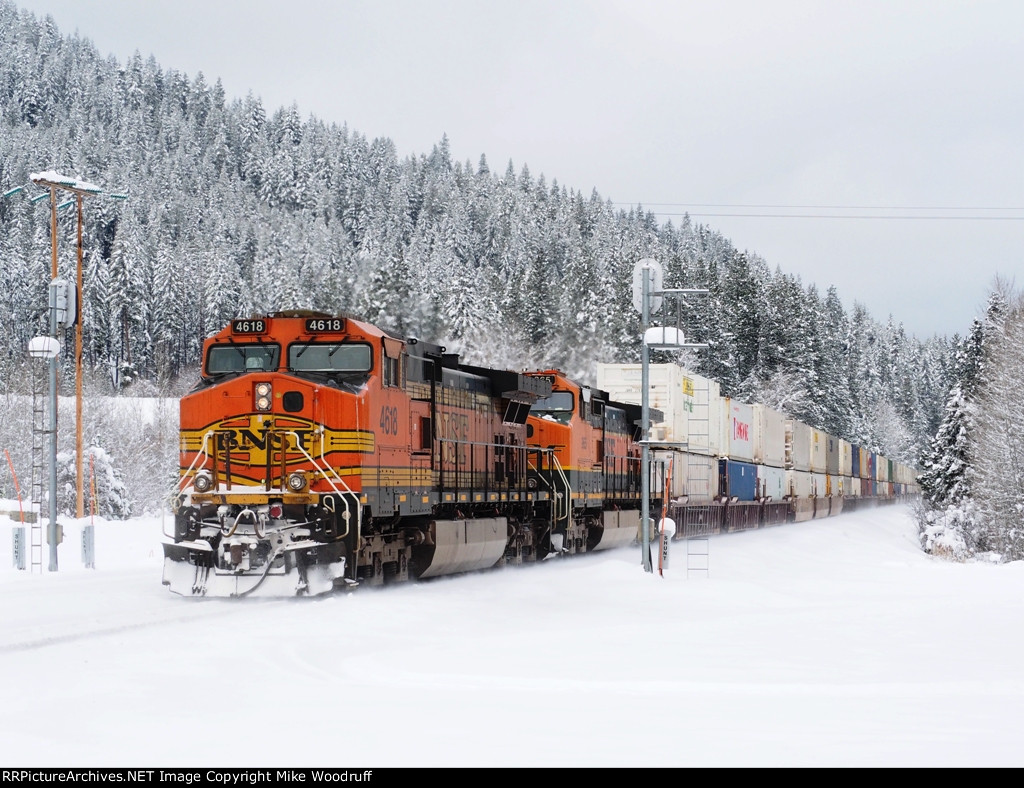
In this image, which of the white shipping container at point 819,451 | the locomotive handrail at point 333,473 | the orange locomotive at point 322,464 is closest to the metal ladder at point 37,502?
the orange locomotive at point 322,464

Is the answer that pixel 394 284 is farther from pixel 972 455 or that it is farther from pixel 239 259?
pixel 239 259

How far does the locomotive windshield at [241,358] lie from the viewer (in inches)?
685

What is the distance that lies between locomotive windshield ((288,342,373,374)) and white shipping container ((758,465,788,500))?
107ft

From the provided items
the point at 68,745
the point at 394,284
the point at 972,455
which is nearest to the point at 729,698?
the point at 68,745

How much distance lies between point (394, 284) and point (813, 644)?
184 feet

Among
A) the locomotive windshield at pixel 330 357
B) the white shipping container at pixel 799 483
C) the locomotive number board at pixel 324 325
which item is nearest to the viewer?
the locomotive windshield at pixel 330 357

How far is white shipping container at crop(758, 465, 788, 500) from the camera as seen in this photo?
4785 centimetres

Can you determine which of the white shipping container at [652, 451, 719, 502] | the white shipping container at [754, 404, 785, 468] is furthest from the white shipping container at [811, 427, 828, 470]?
the white shipping container at [652, 451, 719, 502]

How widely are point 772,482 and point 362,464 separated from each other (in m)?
36.1

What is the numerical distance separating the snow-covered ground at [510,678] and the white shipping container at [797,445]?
38.5 metres

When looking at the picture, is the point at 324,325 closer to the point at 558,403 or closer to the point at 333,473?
the point at 333,473

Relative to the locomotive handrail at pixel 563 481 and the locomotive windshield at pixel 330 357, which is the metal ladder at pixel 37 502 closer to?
the locomotive windshield at pixel 330 357

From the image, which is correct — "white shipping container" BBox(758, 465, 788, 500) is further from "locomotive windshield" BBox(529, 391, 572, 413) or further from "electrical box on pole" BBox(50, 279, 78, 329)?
"electrical box on pole" BBox(50, 279, 78, 329)
